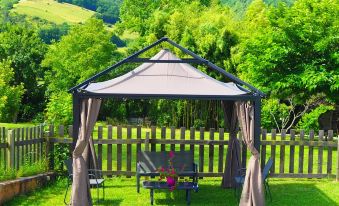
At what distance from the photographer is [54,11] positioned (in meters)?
107

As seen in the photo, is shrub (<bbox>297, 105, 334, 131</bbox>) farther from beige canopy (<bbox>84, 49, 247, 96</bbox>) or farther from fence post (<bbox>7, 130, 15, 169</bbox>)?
fence post (<bbox>7, 130, 15, 169</bbox>)

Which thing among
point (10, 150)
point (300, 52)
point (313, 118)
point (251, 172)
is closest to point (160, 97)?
point (251, 172)

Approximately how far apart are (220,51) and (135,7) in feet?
75.0

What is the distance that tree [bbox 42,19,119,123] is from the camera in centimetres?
3609

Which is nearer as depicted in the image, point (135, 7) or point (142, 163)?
point (142, 163)

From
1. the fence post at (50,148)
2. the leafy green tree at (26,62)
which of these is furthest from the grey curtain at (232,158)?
the leafy green tree at (26,62)

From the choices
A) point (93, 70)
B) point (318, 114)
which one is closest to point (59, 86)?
point (93, 70)

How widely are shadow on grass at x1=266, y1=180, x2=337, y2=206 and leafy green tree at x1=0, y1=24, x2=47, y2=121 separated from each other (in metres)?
26.3

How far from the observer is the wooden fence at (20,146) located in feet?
36.1

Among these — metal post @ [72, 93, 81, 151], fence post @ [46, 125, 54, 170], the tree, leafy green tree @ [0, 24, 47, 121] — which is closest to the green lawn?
fence post @ [46, 125, 54, 170]

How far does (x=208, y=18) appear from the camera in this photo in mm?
31672

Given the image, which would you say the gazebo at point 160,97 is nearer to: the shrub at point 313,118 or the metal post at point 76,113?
the metal post at point 76,113

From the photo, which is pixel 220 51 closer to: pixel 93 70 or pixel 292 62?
pixel 292 62

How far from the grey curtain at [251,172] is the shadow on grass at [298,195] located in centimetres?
130
